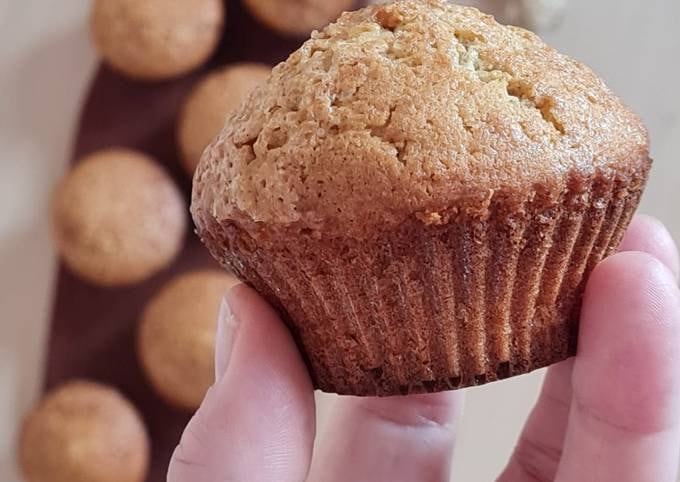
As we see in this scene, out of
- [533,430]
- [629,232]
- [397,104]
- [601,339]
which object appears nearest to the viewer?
[397,104]

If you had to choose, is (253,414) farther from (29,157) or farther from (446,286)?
(29,157)

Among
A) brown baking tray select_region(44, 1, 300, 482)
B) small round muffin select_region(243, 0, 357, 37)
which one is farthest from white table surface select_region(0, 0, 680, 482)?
small round muffin select_region(243, 0, 357, 37)

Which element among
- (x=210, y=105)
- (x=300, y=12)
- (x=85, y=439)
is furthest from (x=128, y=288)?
(x=300, y=12)

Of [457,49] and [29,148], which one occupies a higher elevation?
[457,49]

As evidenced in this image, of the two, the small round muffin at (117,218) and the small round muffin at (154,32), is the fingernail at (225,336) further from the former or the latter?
the small round muffin at (154,32)

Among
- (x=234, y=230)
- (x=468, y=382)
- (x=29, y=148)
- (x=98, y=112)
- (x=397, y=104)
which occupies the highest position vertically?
(x=397, y=104)

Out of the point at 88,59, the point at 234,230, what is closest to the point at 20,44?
the point at 88,59

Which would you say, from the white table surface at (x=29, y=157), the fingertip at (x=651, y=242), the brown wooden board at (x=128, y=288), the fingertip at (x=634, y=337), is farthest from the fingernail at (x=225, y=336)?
the white table surface at (x=29, y=157)

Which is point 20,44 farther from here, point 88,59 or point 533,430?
point 533,430
